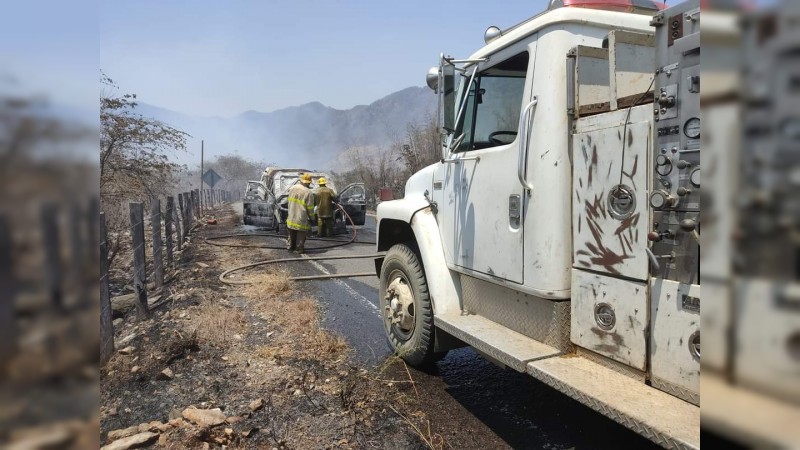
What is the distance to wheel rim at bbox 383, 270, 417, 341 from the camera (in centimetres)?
424

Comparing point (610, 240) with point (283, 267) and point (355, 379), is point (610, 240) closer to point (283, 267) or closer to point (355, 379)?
point (355, 379)

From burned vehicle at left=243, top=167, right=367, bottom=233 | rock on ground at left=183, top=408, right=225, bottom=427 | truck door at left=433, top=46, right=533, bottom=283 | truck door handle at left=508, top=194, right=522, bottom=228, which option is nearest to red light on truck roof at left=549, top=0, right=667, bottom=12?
truck door at left=433, top=46, right=533, bottom=283

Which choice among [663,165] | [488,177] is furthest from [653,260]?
[488,177]

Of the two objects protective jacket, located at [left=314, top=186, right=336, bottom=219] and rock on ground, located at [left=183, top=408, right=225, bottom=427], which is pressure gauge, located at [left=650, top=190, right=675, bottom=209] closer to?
rock on ground, located at [left=183, top=408, right=225, bottom=427]

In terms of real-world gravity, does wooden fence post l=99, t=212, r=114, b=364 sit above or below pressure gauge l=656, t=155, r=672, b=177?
below

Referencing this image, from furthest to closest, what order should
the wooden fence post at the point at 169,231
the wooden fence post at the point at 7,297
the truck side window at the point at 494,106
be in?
1. the wooden fence post at the point at 169,231
2. the truck side window at the point at 494,106
3. the wooden fence post at the point at 7,297

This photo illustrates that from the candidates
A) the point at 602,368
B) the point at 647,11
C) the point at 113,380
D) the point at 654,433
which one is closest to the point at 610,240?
the point at 602,368

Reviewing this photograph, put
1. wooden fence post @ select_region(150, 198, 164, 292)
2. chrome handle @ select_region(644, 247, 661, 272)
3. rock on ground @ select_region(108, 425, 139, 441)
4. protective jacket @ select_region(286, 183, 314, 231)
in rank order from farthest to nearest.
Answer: protective jacket @ select_region(286, 183, 314, 231), wooden fence post @ select_region(150, 198, 164, 292), rock on ground @ select_region(108, 425, 139, 441), chrome handle @ select_region(644, 247, 661, 272)

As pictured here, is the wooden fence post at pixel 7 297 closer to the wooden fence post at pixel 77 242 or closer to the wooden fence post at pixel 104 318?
the wooden fence post at pixel 77 242

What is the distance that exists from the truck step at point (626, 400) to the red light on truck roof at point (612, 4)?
2139 mm

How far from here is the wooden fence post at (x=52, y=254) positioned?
1.59ft

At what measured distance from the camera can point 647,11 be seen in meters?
3.29

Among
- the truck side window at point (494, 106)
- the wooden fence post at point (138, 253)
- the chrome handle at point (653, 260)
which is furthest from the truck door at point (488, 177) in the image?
the wooden fence post at point (138, 253)

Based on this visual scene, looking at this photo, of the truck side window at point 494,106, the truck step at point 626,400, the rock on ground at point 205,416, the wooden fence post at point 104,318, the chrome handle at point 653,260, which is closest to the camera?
the truck step at point 626,400
